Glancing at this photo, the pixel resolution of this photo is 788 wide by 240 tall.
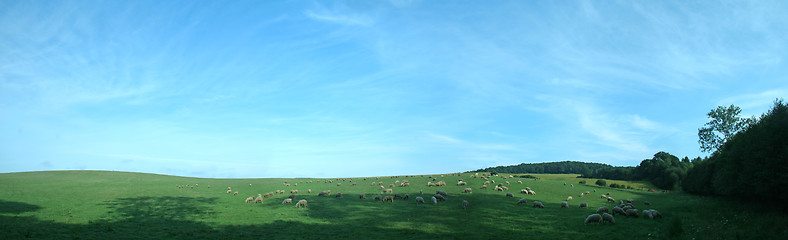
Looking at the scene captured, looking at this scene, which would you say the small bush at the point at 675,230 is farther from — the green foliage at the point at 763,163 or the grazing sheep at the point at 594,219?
the green foliage at the point at 763,163

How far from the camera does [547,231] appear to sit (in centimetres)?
2414

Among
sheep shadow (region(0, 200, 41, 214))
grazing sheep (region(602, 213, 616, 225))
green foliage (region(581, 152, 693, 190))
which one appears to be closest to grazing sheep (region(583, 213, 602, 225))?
grazing sheep (region(602, 213, 616, 225))

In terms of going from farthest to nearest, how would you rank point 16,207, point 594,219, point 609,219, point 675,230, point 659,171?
point 659,171, point 16,207, point 609,219, point 594,219, point 675,230

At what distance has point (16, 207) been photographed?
34.8 meters

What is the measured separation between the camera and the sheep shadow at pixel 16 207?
3276 cm

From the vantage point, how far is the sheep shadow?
32.8 meters

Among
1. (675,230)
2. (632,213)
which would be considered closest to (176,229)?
(675,230)

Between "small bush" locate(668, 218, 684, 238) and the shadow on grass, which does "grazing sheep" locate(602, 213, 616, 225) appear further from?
the shadow on grass

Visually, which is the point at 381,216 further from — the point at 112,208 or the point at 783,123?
the point at 783,123

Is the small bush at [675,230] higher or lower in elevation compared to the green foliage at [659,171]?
lower

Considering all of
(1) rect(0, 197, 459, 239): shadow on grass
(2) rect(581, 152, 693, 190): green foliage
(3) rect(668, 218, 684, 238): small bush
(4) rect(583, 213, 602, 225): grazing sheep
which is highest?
(2) rect(581, 152, 693, 190): green foliage

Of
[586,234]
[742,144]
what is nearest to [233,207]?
[586,234]

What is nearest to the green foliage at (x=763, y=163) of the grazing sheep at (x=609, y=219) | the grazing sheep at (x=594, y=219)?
the grazing sheep at (x=609, y=219)

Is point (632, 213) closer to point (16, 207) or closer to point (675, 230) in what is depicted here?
point (675, 230)
